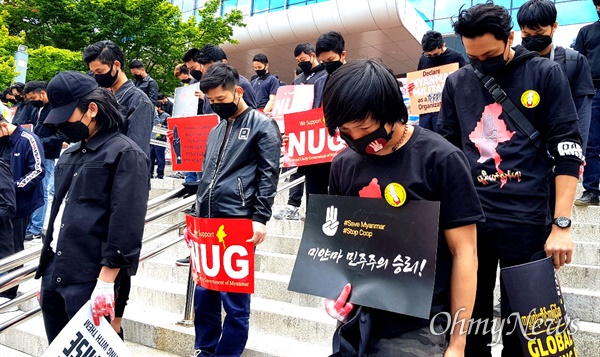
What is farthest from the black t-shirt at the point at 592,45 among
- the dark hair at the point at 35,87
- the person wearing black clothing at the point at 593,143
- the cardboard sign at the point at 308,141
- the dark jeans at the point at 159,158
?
the dark hair at the point at 35,87

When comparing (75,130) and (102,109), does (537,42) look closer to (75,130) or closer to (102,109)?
(102,109)

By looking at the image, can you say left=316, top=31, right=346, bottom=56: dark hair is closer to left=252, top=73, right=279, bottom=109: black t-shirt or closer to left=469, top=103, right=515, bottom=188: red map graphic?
left=469, top=103, right=515, bottom=188: red map graphic

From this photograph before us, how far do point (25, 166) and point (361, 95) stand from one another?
550 cm

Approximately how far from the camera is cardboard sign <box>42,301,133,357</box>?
2.64 meters

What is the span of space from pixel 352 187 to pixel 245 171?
1.78 metres

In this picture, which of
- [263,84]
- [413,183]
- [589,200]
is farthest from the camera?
[263,84]

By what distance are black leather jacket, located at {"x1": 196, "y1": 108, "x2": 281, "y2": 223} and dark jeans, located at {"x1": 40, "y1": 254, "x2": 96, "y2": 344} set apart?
1000 millimetres

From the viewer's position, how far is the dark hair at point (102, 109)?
3.09 meters

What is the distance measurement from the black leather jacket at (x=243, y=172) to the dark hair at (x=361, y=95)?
73.7 inches

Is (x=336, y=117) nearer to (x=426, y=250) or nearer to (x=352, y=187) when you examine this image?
(x=352, y=187)

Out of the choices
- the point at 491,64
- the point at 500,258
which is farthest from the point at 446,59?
the point at 500,258

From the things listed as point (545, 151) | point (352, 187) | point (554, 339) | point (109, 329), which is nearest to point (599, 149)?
point (545, 151)

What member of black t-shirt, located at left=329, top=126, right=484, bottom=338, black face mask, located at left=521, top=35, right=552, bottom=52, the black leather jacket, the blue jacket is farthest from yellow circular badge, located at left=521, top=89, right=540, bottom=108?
the blue jacket

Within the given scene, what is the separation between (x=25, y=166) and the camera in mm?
6270
